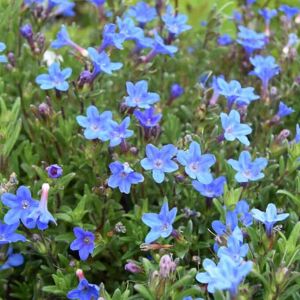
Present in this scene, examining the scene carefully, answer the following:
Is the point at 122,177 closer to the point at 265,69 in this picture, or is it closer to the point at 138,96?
the point at 138,96

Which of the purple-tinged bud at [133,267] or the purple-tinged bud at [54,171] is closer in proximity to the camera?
the purple-tinged bud at [133,267]

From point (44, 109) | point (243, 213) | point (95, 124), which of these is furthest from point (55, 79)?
point (243, 213)

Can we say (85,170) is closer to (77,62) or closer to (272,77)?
(77,62)

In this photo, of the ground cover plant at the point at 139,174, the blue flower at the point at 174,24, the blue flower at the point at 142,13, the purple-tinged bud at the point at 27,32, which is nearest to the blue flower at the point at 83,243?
the ground cover plant at the point at 139,174

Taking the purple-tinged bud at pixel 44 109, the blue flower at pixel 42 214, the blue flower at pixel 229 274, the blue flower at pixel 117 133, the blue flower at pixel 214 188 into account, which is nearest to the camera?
the blue flower at pixel 229 274

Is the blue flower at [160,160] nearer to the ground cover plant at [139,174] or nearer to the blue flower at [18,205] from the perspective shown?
the ground cover plant at [139,174]

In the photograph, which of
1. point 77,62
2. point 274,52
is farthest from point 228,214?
point 274,52
